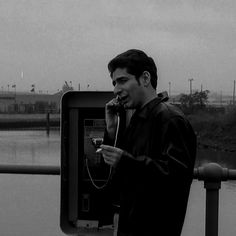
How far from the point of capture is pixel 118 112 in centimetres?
205

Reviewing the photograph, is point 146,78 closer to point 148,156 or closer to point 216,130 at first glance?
point 148,156

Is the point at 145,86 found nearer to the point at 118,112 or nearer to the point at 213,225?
the point at 118,112

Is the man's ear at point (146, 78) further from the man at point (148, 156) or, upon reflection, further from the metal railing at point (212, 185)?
the metal railing at point (212, 185)

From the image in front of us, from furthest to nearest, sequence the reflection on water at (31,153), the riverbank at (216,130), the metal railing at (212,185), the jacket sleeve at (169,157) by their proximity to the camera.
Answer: the riverbank at (216,130)
the reflection on water at (31,153)
the metal railing at (212,185)
the jacket sleeve at (169,157)

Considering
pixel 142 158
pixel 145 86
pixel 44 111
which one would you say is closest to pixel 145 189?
pixel 142 158

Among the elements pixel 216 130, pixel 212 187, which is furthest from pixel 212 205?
pixel 216 130

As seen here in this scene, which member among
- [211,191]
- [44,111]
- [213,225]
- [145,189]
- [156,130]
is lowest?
[44,111]

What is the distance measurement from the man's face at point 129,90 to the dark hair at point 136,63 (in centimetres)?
2

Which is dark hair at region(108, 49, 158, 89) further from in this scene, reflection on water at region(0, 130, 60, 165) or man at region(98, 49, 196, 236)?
reflection on water at region(0, 130, 60, 165)

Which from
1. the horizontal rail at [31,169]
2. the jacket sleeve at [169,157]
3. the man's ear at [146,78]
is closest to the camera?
the jacket sleeve at [169,157]

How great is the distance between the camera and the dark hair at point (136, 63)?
1.89 metres

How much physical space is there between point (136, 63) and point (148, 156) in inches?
12.5

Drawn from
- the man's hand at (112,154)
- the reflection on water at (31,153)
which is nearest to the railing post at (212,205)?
the man's hand at (112,154)

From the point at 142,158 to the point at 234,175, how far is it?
→ 4.14 ft
